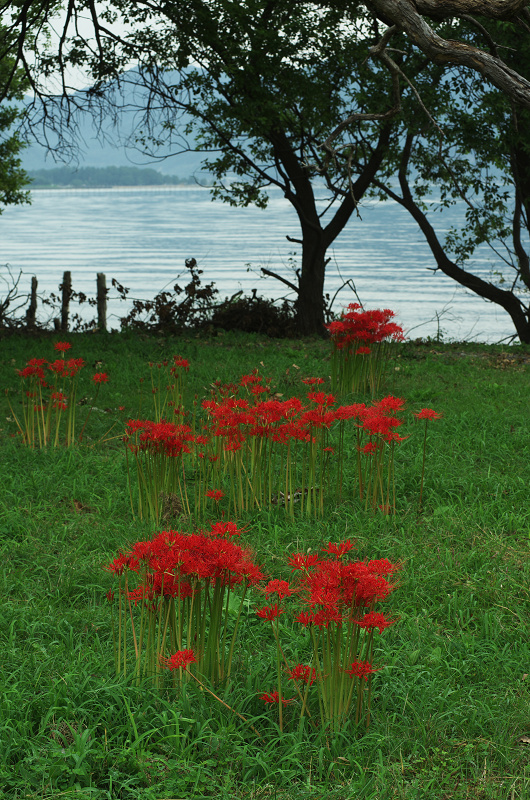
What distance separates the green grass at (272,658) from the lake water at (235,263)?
28.5ft

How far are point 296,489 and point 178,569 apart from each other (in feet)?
8.55

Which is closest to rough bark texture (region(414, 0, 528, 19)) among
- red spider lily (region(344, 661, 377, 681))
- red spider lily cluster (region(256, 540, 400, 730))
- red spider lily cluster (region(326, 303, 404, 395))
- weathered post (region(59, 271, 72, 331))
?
red spider lily cluster (region(326, 303, 404, 395))

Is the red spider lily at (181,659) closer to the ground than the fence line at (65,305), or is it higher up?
closer to the ground

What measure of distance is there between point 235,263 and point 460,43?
30.0 metres

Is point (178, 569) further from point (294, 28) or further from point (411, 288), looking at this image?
point (411, 288)

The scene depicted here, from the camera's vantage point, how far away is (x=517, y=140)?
39.5ft

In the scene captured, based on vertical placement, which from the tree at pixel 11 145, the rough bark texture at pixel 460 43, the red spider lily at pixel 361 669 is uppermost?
the tree at pixel 11 145

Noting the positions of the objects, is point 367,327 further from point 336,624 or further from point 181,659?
point 181,659

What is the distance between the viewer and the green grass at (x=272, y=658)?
2.39 metres

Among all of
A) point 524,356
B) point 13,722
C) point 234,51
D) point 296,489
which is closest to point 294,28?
point 234,51

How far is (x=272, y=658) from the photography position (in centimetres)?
304

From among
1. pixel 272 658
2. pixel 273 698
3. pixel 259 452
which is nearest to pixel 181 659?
pixel 273 698

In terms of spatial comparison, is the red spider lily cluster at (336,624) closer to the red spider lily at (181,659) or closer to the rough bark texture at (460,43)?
the red spider lily at (181,659)

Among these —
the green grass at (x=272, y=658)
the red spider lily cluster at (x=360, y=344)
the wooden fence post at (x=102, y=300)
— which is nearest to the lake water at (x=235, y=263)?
the wooden fence post at (x=102, y=300)
